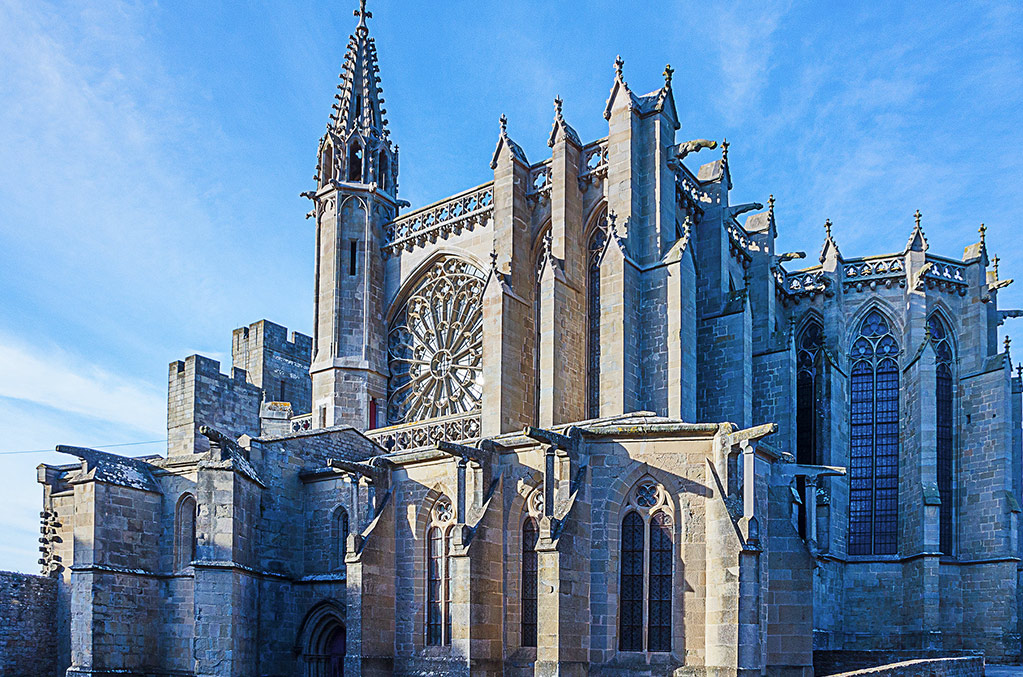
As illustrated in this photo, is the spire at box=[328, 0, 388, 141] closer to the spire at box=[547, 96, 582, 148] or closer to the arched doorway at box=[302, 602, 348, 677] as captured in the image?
the spire at box=[547, 96, 582, 148]

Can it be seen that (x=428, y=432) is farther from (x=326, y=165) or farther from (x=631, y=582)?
(x=326, y=165)

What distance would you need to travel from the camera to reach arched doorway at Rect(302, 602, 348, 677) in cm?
2200

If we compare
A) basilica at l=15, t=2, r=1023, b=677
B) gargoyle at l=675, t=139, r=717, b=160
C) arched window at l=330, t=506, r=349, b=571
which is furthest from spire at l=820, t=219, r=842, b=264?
arched window at l=330, t=506, r=349, b=571

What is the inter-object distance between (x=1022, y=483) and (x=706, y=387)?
12.7 m

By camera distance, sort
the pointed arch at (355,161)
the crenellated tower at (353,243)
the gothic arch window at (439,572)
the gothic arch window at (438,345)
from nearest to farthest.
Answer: the gothic arch window at (439,572), the gothic arch window at (438,345), the crenellated tower at (353,243), the pointed arch at (355,161)

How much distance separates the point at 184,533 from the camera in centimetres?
2198

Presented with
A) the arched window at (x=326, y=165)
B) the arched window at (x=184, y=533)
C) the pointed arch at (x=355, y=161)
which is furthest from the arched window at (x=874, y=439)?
the arched window at (x=184, y=533)

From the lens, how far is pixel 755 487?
17141 millimetres

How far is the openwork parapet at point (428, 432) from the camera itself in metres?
23.6

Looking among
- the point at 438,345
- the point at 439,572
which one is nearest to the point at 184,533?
the point at 439,572

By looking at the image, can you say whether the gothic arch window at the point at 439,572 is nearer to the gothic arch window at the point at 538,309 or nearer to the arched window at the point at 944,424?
the gothic arch window at the point at 538,309

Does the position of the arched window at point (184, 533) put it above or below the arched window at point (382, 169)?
below

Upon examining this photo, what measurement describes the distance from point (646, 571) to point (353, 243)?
15.2 meters

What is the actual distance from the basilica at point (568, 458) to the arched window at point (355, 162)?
218mm
